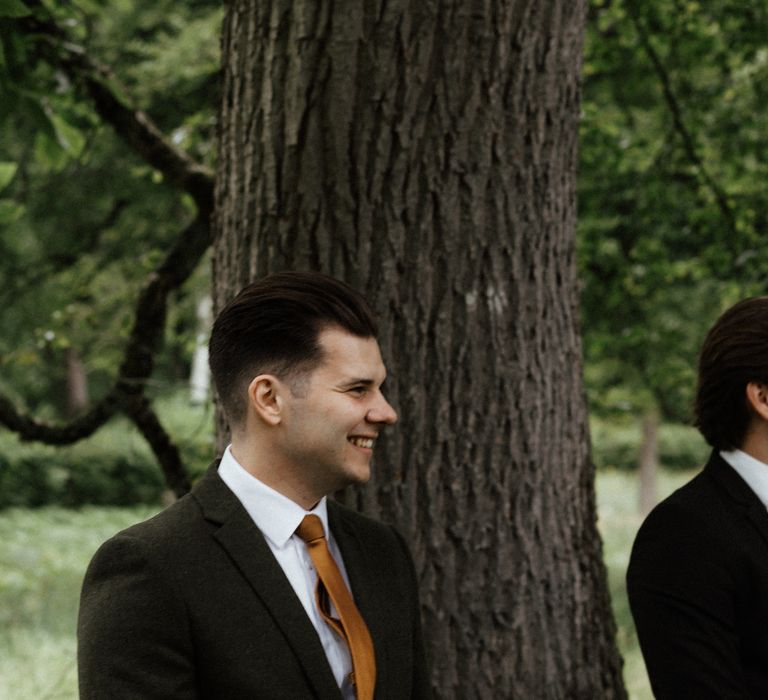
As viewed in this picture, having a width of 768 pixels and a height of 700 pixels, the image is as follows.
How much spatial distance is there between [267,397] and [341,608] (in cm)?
44

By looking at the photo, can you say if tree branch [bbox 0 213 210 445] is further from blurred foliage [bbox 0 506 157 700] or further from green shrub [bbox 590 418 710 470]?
green shrub [bbox 590 418 710 470]

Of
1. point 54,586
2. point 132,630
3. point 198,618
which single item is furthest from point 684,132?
point 54,586

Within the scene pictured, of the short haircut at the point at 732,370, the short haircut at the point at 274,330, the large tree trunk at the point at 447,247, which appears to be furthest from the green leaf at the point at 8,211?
the short haircut at the point at 732,370

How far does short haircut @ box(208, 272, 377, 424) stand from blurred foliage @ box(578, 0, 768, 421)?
5610 mm

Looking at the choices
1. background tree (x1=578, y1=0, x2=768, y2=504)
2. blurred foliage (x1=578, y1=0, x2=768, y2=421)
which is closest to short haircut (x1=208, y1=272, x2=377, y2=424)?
background tree (x1=578, y1=0, x2=768, y2=504)

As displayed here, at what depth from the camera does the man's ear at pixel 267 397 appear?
2195mm

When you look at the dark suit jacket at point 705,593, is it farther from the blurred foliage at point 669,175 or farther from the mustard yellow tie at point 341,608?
the blurred foliage at point 669,175

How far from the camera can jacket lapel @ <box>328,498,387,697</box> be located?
228 centimetres

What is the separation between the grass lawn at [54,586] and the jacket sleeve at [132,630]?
4.29 m

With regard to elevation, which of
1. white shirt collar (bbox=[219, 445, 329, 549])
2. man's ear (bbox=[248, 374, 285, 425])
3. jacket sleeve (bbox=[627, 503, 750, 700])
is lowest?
jacket sleeve (bbox=[627, 503, 750, 700])

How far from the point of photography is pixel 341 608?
2.22m

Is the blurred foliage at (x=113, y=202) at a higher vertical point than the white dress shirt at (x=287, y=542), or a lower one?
higher

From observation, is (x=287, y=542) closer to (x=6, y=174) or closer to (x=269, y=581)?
(x=269, y=581)

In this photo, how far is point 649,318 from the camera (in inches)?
394
